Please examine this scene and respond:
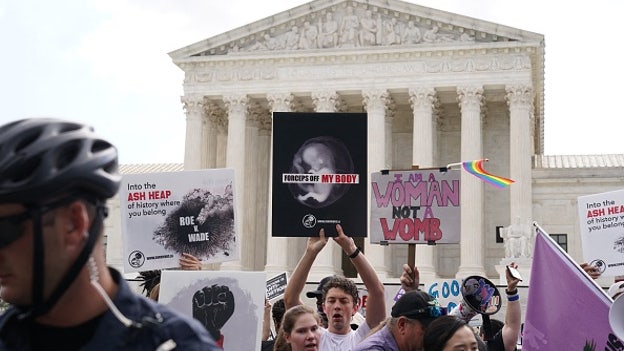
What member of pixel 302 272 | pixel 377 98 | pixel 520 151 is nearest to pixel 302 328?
pixel 302 272

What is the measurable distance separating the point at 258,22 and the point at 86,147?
170 feet

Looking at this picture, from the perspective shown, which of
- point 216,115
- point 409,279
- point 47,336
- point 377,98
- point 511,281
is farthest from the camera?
point 216,115

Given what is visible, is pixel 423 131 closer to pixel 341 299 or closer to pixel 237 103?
pixel 237 103

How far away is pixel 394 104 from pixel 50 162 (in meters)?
51.1

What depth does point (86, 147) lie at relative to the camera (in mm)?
2389

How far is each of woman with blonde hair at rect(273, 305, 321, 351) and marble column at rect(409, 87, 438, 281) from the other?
4222cm

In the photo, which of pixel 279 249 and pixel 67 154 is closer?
pixel 67 154

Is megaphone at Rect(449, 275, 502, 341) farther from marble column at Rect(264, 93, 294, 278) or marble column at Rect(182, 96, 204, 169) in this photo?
marble column at Rect(182, 96, 204, 169)

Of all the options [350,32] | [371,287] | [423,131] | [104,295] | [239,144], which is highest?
[350,32]

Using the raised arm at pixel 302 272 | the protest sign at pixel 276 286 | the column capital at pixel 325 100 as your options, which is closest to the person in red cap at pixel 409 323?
the raised arm at pixel 302 272

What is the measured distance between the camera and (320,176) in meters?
8.40

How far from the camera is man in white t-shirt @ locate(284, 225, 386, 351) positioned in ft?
23.2

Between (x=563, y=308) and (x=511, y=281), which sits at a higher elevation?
(x=511, y=281)

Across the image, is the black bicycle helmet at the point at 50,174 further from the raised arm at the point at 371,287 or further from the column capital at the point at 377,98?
the column capital at the point at 377,98
